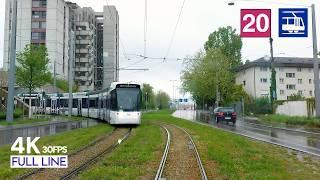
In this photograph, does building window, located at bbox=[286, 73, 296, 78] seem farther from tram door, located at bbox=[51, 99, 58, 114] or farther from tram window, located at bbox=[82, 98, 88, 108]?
tram window, located at bbox=[82, 98, 88, 108]

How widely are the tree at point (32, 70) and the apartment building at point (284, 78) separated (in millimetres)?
48890

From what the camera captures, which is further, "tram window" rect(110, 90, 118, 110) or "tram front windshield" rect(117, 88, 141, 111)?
"tram window" rect(110, 90, 118, 110)

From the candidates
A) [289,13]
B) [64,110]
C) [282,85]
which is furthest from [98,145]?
[282,85]

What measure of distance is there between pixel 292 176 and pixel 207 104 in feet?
280

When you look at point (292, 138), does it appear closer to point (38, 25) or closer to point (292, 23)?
point (292, 23)

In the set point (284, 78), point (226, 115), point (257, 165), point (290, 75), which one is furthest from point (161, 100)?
point (257, 165)

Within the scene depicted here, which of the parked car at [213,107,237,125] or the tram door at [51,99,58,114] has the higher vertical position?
the tram door at [51,99,58,114]

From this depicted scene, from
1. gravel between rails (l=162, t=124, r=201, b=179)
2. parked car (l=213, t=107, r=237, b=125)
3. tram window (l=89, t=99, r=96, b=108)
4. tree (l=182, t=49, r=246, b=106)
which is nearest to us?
gravel between rails (l=162, t=124, r=201, b=179)

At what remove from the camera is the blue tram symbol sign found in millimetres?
26109

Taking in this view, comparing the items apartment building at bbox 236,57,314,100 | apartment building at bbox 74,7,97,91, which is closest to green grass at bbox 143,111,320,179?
apartment building at bbox 236,57,314,100

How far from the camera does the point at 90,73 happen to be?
412 ft

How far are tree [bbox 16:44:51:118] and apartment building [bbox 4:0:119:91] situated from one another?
4745cm

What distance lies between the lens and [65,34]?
114062mm

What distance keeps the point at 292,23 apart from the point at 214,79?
1996 inches
